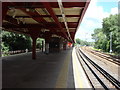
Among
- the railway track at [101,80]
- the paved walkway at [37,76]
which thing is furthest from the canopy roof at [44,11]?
the railway track at [101,80]

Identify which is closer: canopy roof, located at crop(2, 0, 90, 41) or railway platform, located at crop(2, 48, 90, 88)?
canopy roof, located at crop(2, 0, 90, 41)

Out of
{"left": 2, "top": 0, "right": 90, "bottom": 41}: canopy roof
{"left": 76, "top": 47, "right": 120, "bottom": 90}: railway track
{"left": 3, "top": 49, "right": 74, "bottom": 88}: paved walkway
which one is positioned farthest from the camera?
{"left": 76, "top": 47, "right": 120, "bottom": 90}: railway track

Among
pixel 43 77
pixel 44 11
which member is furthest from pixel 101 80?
pixel 44 11

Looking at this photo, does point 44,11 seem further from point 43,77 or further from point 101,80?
point 101,80

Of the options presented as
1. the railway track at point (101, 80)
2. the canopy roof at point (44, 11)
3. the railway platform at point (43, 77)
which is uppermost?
the canopy roof at point (44, 11)

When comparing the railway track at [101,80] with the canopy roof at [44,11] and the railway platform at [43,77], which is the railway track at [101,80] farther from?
the canopy roof at [44,11]

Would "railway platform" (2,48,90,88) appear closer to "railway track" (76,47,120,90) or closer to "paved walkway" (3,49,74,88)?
"paved walkway" (3,49,74,88)

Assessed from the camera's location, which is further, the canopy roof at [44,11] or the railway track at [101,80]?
the railway track at [101,80]

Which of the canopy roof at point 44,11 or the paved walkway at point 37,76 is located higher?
the canopy roof at point 44,11

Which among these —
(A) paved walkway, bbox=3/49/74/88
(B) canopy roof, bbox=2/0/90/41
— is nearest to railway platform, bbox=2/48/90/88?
(A) paved walkway, bbox=3/49/74/88

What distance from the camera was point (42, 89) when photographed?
22.8 feet

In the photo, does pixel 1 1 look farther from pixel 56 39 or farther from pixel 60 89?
pixel 56 39

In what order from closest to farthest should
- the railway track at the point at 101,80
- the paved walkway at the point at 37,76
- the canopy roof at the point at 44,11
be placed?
A: the canopy roof at the point at 44,11 → the paved walkway at the point at 37,76 → the railway track at the point at 101,80

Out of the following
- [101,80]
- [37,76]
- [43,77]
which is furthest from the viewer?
[101,80]
